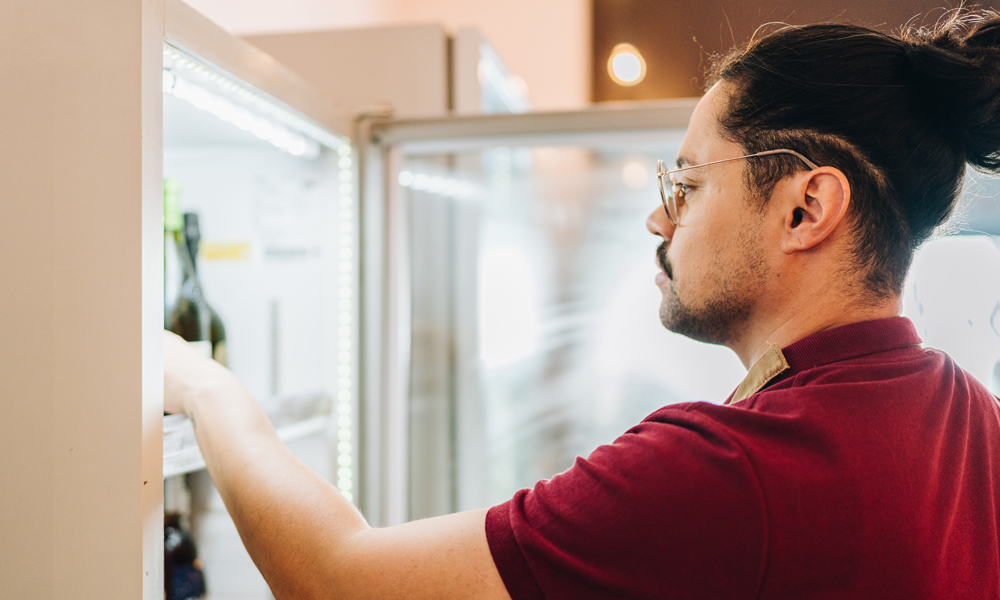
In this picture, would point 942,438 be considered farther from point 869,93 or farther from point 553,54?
point 553,54

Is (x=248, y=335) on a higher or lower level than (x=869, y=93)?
lower

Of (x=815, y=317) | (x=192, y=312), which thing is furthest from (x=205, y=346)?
(x=815, y=317)

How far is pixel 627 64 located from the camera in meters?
1.06

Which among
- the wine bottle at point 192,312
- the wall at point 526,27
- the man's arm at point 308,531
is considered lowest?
the man's arm at point 308,531

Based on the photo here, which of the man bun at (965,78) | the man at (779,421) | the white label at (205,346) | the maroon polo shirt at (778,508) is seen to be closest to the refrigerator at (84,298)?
the man at (779,421)

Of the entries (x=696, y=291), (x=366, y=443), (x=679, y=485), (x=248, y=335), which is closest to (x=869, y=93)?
(x=696, y=291)

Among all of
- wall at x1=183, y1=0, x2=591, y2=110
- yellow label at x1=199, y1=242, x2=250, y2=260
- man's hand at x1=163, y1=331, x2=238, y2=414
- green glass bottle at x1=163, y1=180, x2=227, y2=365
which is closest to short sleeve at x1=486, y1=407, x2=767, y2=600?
man's hand at x1=163, y1=331, x2=238, y2=414

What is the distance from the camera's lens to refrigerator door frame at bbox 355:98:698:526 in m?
1.06

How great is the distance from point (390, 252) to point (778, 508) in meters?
0.81

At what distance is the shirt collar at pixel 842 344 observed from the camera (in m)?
0.60

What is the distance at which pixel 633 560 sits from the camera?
50 cm

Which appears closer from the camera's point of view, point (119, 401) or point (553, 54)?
point (119, 401)

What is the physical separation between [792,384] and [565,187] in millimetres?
1055

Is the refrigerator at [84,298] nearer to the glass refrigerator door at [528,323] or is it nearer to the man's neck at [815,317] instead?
the man's neck at [815,317]
